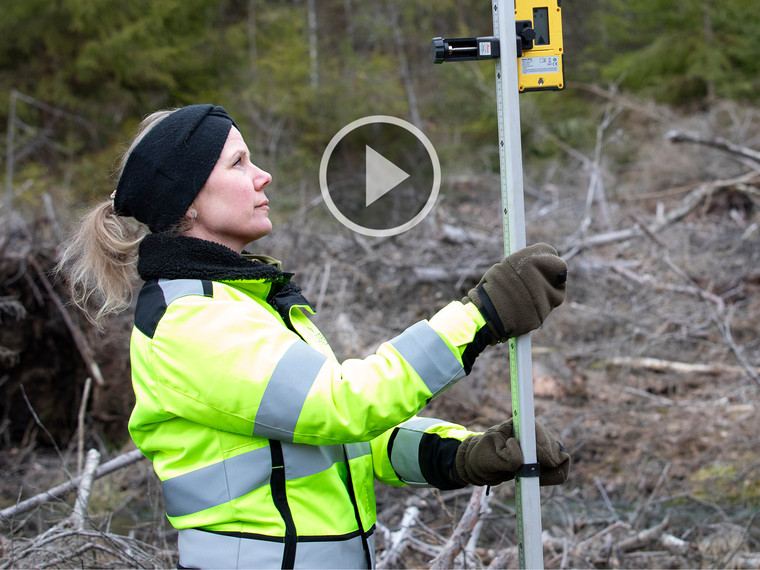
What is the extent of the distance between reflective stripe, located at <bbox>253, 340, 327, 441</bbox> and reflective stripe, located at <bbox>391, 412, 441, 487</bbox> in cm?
57

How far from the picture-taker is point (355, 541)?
176 centimetres

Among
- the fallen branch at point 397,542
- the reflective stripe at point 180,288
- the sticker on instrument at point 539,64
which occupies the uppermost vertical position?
the sticker on instrument at point 539,64

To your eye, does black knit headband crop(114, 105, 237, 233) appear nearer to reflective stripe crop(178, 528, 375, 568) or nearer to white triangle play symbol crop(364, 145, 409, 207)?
reflective stripe crop(178, 528, 375, 568)

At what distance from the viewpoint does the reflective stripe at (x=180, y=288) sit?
165cm

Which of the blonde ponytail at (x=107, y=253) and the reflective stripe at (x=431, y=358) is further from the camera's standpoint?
the blonde ponytail at (x=107, y=253)

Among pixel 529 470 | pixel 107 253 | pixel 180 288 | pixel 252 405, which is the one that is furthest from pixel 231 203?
pixel 529 470

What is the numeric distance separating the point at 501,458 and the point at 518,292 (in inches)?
18.4

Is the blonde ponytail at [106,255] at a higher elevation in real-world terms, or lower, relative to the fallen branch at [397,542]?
higher

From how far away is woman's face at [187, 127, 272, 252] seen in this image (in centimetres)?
185

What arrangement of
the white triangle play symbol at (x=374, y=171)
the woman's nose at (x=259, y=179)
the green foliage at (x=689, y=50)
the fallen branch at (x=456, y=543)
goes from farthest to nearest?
the green foliage at (x=689, y=50)
the white triangle play symbol at (x=374, y=171)
the fallen branch at (x=456, y=543)
the woman's nose at (x=259, y=179)

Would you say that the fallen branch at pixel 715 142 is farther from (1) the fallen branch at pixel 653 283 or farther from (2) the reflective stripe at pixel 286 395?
(2) the reflective stripe at pixel 286 395

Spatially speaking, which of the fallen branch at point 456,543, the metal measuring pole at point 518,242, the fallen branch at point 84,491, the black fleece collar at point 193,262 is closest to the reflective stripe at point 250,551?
the metal measuring pole at point 518,242

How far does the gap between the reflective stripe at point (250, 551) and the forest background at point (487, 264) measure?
1210mm

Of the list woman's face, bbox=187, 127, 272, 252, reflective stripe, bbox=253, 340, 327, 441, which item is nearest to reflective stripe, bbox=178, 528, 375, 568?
reflective stripe, bbox=253, 340, 327, 441
